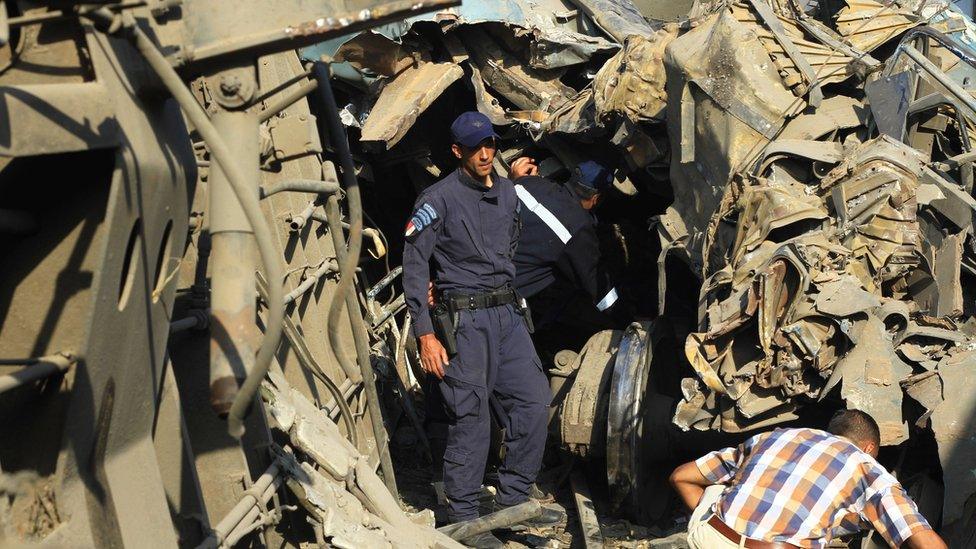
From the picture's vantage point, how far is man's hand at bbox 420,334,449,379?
17.5ft

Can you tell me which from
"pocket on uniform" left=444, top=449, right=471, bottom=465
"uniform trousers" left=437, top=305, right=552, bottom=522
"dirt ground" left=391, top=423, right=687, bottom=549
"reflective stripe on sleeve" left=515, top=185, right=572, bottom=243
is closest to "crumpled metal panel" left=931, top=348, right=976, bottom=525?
"dirt ground" left=391, top=423, right=687, bottom=549

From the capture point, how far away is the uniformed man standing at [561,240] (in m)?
5.96

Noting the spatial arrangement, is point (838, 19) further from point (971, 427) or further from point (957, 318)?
point (971, 427)

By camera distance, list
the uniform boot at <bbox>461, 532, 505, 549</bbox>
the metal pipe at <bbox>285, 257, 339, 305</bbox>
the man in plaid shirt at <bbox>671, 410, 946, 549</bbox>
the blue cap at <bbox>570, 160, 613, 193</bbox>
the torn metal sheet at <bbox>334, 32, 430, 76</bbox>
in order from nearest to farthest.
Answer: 1. the man in plaid shirt at <bbox>671, 410, 946, 549</bbox>
2. the metal pipe at <bbox>285, 257, 339, 305</bbox>
3. the uniform boot at <bbox>461, 532, 505, 549</bbox>
4. the blue cap at <bbox>570, 160, 613, 193</bbox>
5. the torn metal sheet at <bbox>334, 32, 430, 76</bbox>

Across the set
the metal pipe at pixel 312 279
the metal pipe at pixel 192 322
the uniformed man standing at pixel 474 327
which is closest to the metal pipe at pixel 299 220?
the metal pipe at pixel 312 279

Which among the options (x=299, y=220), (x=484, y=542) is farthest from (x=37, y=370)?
(x=484, y=542)

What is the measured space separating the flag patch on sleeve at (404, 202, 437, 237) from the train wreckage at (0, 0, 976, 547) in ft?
1.22

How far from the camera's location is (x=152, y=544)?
101 inches

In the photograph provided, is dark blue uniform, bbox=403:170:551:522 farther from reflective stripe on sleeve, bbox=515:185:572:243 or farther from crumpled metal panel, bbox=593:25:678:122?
crumpled metal panel, bbox=593:25:678:122

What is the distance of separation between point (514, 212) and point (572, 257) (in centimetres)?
46

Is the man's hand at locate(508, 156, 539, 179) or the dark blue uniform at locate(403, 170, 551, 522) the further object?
the man's hand at locate(508, 156, 539, 179)

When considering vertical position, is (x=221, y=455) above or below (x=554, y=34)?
below

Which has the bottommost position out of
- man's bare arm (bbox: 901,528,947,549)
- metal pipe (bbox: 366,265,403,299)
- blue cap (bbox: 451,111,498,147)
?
man's bare arm (bbox: 901,528,947,549)

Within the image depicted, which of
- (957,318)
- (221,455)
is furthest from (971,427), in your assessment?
(221,455)
